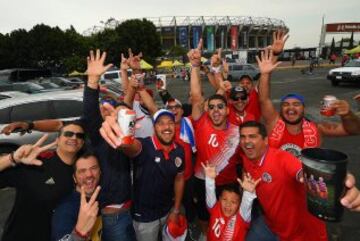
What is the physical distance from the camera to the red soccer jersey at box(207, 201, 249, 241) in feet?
10.6

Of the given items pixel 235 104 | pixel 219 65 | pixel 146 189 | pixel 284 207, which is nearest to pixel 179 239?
pixel 146 189

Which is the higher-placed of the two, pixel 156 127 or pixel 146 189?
pixel 156 127

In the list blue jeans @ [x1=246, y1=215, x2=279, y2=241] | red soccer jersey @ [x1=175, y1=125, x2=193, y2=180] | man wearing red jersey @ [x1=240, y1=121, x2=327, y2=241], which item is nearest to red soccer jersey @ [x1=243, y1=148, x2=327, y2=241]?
man wearing red jersey @ [x1=240, y1=121, x2=327, y2=241]

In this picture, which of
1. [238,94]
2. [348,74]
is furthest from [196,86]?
[348,74]

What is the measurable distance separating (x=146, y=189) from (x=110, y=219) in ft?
1.42

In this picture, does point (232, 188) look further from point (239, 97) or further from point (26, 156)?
point (26, 156)

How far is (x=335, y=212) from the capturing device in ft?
5.67

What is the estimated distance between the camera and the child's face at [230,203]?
337cm

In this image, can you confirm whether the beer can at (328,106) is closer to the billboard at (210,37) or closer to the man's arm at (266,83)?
the man's arm at (266,83)

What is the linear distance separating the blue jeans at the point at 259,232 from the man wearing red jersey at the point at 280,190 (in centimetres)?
10

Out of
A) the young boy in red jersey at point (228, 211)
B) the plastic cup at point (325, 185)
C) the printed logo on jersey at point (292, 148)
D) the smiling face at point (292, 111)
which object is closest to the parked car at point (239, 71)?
the smiling face at point (292, 111)

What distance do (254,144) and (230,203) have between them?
76 centimetres

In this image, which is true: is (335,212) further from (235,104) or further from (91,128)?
(235,104)

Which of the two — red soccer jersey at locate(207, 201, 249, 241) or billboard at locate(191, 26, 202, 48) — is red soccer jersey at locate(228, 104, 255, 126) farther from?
billboard at locate(191, 26, 202, 48)
